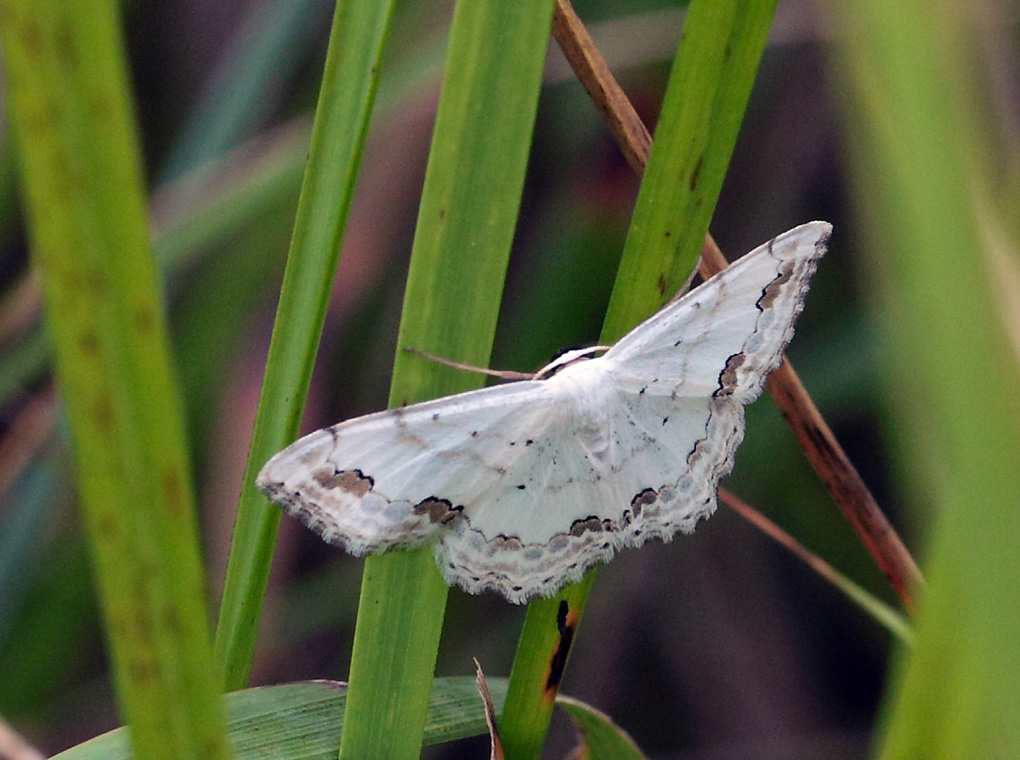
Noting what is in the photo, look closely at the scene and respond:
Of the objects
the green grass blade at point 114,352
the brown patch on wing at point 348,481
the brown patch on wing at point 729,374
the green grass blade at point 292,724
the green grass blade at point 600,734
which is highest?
the brown patch on wing at point 729,374

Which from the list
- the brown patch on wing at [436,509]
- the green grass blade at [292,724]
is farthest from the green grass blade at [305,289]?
the brown patch on wing at [436,509]

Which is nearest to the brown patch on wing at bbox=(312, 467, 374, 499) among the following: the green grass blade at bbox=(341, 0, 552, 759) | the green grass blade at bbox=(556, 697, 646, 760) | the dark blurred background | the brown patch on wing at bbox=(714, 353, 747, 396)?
the green grass blade at bbox=(341, 0, 552, 759)

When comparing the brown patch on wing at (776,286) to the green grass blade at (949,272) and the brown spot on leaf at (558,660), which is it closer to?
the brown spot on leaf at (558,660)

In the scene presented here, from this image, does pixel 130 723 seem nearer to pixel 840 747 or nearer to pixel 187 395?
pixel 187 395

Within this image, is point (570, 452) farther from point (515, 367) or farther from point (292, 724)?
point (515, 367)

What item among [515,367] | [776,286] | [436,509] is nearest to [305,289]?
[436,509]
